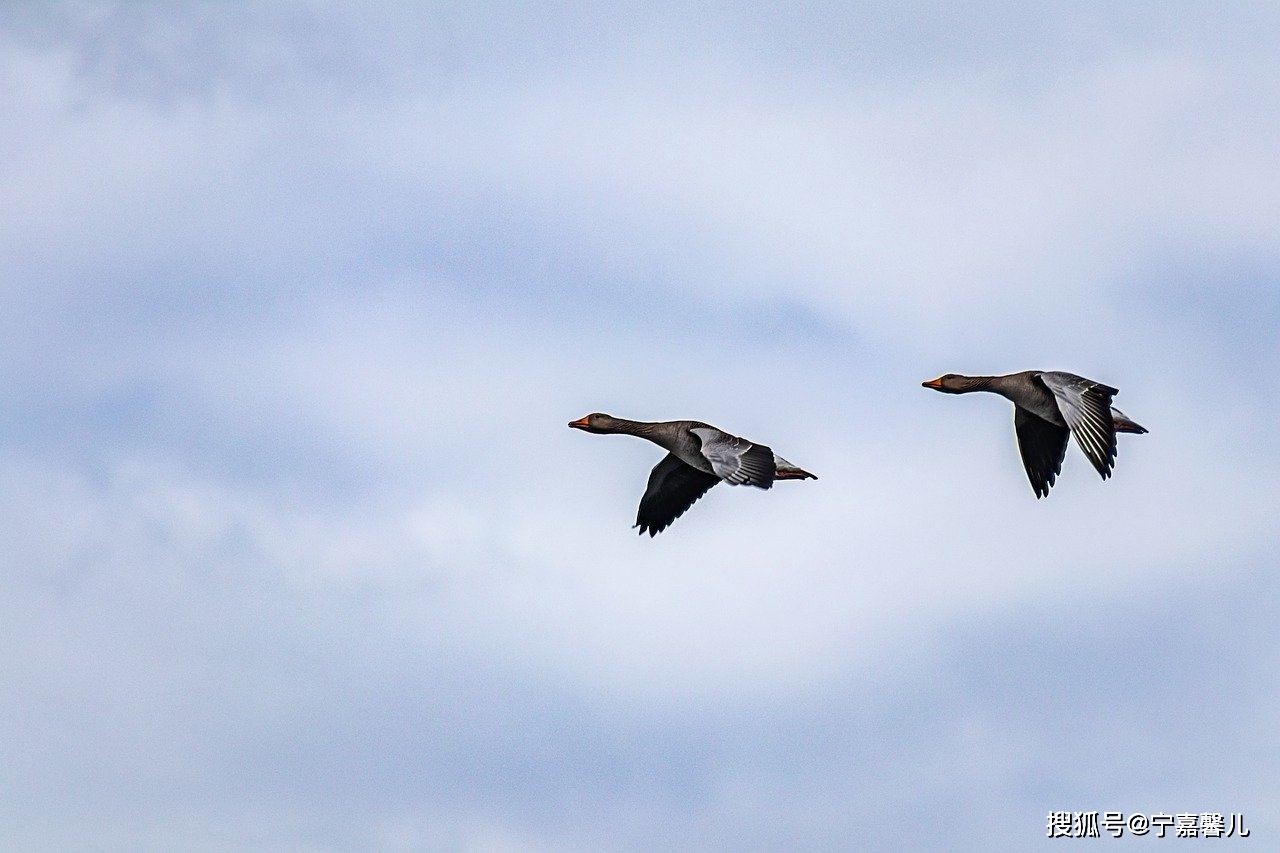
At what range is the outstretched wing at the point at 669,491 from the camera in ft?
147

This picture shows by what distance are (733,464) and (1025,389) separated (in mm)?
6723

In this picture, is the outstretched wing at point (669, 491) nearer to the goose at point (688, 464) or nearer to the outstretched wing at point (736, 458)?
the goose at point (688, 464)

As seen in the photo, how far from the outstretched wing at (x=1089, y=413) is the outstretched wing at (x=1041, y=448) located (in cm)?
208

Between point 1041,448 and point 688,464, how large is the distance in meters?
7.73

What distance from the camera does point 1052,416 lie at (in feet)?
134

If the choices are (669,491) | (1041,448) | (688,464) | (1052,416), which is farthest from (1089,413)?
(669,491)

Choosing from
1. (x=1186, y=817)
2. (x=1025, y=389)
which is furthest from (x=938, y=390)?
(x=1186, y=817)

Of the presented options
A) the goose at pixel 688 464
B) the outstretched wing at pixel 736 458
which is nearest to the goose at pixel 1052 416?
the goose at pixel 688 464

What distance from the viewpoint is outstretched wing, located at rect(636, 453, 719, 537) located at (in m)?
44.8

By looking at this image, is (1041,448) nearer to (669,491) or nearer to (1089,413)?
(1089,413)

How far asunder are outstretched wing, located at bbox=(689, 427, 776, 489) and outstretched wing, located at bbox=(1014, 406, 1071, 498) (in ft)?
19.6

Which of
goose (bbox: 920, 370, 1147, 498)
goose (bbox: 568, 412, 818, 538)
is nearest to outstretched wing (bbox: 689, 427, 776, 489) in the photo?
goose (bbox: 568, 412, 818, 538)

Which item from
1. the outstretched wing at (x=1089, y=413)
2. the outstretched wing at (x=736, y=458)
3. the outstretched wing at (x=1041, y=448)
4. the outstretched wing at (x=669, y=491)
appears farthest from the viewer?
the outstretched wing at (x=669, y=491)

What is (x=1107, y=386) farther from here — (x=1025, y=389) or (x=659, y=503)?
(x=659, y=503)
